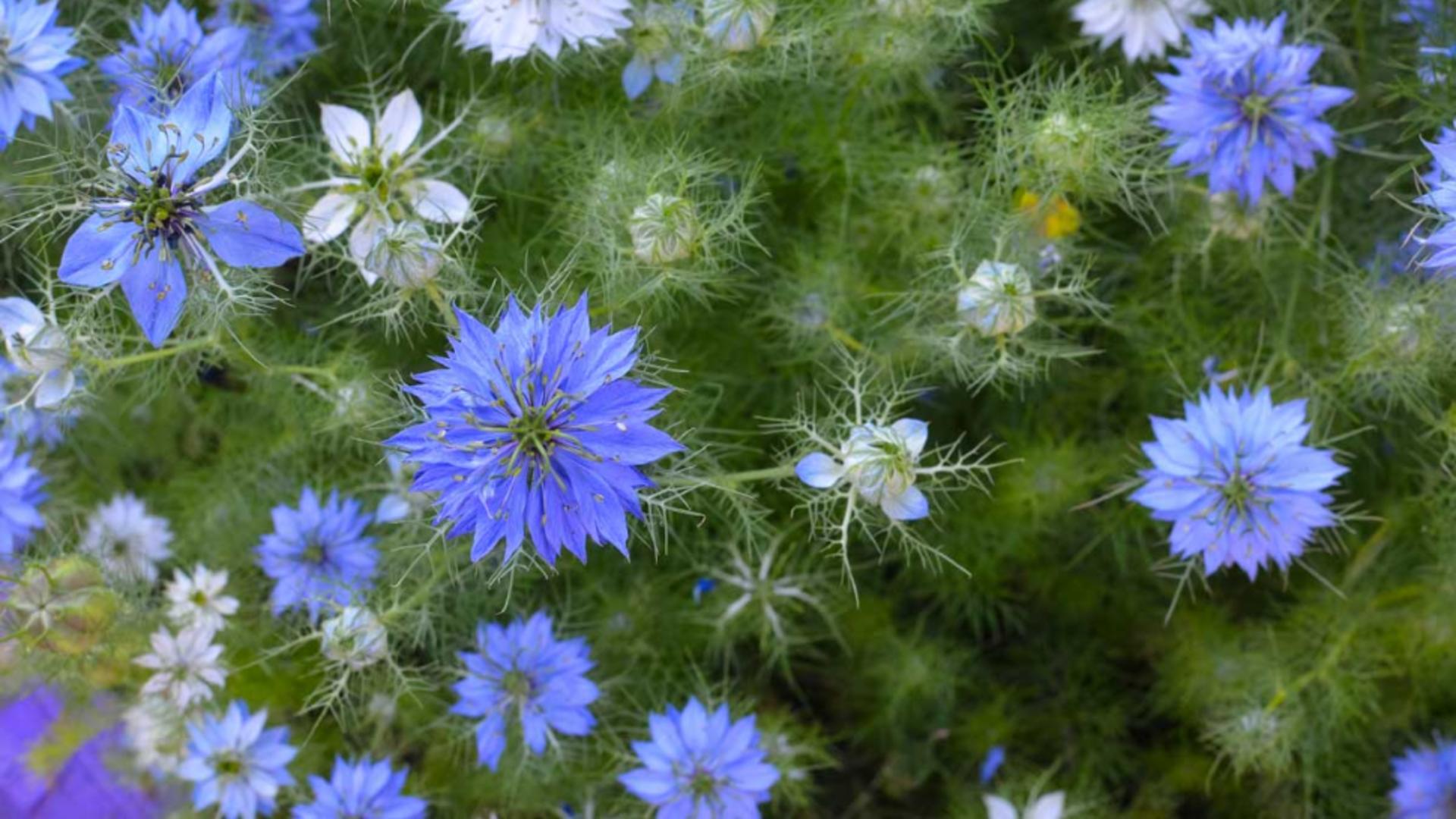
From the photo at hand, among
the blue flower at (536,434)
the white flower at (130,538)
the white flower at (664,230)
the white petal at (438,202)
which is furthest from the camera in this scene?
the white flower at (130,538)

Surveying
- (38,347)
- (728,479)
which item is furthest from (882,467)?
(38,347)

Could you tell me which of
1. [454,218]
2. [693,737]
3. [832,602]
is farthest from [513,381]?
[832,602]

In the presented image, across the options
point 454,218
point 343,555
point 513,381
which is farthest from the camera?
point 343,555

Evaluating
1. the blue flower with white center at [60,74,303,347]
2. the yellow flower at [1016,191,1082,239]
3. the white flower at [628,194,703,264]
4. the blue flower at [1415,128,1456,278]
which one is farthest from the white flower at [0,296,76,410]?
the blue flower at [1415,128,1456,278]

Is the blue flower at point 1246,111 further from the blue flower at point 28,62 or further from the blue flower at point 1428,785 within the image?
the blue flower at point 28,62

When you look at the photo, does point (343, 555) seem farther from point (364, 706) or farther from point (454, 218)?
point (454, 218)

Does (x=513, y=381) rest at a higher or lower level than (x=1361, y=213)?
lower

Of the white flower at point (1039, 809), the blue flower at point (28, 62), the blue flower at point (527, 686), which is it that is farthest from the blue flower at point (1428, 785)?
the blue flower at point (28, 62)
